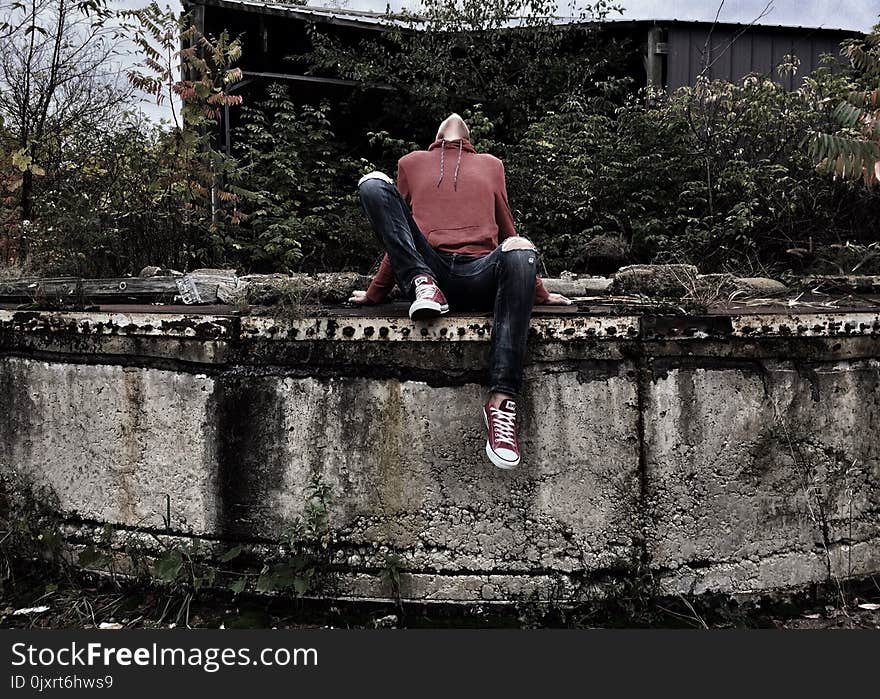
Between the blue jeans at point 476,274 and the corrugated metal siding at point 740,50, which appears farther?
the corrugated metal siding at point 740,50

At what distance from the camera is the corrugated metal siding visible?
8891 mm

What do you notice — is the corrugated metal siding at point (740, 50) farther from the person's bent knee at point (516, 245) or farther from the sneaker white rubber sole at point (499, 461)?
the sneaker white rubber sole at point (499, 461)

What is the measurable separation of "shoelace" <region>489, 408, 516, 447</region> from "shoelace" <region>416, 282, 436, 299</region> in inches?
21.1

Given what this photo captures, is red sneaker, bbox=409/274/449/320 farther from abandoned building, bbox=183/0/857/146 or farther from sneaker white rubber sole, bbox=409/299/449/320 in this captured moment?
abandoned building, bbox=183/0/857/146

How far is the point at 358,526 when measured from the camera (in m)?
3.00

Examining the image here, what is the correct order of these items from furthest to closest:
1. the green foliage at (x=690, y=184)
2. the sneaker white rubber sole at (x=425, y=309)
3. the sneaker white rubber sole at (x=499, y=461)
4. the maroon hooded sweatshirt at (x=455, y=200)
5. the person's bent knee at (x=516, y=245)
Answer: the green foliage at (x=690, y=184) → the maroon hooded sweatshirt at (x=455, y=200) → the person's bent knee at (x=516, y=245) → the sneaker white rubber sole at (x=425, y=309) → the sneaker white rubber sole at (x=499, y=461)

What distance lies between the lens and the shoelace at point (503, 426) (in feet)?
9.05

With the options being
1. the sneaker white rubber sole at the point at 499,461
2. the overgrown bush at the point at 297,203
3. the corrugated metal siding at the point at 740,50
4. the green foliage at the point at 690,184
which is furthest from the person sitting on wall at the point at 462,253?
the corrugated metal siding at the point at 740,50

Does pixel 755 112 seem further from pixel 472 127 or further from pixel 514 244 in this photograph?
pixel 514 244

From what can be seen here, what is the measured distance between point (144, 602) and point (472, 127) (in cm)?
629

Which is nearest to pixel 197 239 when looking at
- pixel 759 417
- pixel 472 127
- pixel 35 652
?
pixel 472 127

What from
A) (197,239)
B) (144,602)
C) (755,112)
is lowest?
(144,602)

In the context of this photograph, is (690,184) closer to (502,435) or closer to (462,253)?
(462,253)

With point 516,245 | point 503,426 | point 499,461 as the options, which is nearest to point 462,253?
point 516,245
